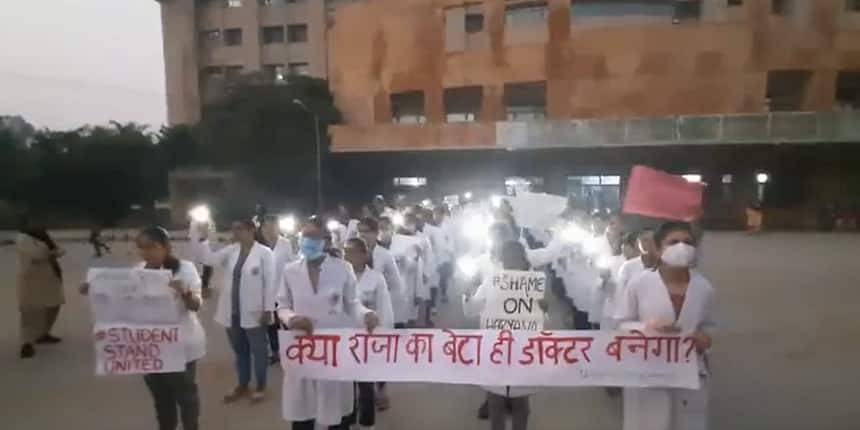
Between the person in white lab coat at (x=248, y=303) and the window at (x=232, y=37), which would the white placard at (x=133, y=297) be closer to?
the person in white lab coat at (x=248, y=303)

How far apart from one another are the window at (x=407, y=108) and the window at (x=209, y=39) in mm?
29422

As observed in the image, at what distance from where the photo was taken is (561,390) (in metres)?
7.12

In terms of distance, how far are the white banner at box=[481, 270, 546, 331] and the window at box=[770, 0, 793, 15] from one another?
3806cm

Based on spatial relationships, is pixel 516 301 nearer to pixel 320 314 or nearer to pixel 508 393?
pixel 508 393

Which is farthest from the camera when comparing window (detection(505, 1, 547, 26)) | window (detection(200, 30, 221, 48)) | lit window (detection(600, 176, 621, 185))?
window (detection(200, 30, 221, 48))

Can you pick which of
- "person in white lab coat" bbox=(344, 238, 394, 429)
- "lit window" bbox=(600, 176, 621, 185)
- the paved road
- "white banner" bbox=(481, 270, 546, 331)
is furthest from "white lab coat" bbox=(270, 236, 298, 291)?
"lit window" bbox=(600, 176, 621, 185)

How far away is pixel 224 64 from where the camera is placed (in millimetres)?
67250

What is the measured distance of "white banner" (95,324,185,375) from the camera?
4637mm

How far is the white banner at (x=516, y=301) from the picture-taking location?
4777 millimetres

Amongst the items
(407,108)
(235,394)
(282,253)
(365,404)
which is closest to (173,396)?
(365,404)

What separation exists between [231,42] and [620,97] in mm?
41298

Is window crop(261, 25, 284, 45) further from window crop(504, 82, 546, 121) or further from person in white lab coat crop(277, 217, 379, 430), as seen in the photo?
person in white lab coat crop(277, 217, 379, 430)

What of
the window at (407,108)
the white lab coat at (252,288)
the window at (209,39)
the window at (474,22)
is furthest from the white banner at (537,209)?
the window at (209,39)

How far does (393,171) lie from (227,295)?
35746 mm
